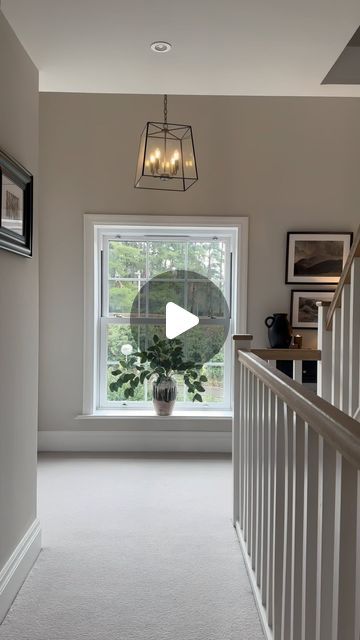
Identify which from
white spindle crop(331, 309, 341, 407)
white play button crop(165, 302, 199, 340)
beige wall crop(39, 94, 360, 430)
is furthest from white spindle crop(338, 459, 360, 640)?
white play button crop(165, 302, 199, 340)

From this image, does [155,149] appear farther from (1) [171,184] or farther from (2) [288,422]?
(2) [288,422]

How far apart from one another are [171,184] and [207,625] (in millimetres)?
3159

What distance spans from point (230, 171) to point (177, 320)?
4.27 feet

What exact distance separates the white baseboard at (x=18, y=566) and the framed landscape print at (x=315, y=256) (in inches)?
108

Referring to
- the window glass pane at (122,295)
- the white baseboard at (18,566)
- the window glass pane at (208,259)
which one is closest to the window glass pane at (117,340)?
the window glass pane at (122,295)

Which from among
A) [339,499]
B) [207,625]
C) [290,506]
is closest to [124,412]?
[207,625]

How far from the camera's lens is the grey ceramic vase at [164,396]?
4266 mm

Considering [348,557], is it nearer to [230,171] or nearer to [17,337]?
[17,337]

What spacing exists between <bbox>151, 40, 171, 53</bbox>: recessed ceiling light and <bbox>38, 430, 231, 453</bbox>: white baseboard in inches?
114

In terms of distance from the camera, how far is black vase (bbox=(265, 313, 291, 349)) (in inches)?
161

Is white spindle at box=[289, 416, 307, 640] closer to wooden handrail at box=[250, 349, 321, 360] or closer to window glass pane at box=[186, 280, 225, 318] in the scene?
wooden handrail at box=[250, 349, 321, 360]

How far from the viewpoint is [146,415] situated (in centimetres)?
432

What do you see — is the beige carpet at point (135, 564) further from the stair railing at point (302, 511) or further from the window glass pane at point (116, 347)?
the window glass pane at point (116, 347)
